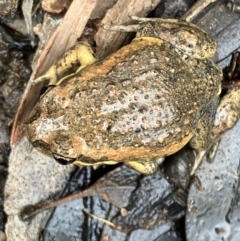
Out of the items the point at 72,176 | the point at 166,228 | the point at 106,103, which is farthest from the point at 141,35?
the point at 166,228

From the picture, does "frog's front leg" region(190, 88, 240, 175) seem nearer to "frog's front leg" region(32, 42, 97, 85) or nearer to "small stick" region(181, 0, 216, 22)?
"small stick" region(181, 0, 216, 22)

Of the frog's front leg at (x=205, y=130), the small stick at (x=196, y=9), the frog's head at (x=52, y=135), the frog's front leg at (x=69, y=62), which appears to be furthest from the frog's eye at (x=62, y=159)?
the small stick at (x=196, y=9)

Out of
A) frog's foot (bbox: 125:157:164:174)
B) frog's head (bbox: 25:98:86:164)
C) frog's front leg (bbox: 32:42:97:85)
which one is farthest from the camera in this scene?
frog's foot (bbox: 125:157:164:174)

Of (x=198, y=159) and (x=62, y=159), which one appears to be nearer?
(x=62, y=159)

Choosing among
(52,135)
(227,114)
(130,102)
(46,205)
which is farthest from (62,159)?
(227,114)

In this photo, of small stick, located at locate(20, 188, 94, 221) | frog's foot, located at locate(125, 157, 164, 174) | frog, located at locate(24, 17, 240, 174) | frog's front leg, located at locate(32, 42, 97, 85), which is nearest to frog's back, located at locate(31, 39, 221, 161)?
frog, located at locate(24, 17, 240, 174)

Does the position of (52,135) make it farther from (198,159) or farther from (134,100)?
(198,159)
